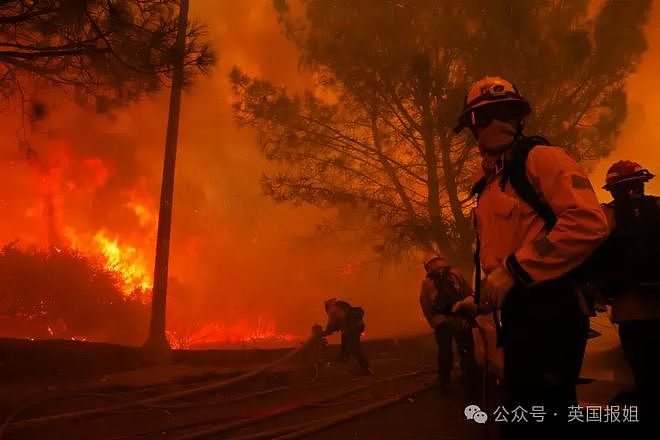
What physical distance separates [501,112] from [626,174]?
1.48 metres

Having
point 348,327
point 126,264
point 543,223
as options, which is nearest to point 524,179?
point 543,223

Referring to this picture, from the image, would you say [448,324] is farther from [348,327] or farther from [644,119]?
[644,119]

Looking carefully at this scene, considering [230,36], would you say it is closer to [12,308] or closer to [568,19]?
[12,308]

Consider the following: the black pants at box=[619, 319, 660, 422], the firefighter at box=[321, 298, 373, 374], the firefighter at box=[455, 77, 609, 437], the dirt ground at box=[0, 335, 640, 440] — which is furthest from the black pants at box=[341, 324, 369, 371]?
the firefighter at box=[455, 77, 609, 437]

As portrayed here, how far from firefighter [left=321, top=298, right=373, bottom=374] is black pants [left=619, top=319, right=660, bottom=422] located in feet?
17.7

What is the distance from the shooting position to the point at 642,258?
2352 mm

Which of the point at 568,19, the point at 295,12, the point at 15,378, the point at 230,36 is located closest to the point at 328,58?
the point at 295,12

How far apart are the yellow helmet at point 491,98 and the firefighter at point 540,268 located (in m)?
0.16

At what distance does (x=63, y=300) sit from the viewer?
14594mm

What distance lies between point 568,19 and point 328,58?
15.0 feet

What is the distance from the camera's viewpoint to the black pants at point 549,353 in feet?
4.79

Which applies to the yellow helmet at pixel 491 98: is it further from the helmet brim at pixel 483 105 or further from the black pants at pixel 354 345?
the black pants at pixel 354 345

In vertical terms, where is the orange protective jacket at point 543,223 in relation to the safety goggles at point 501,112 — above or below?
below

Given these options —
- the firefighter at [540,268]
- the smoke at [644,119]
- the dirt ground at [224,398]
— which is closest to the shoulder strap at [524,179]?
the firefighter at [540,268]
